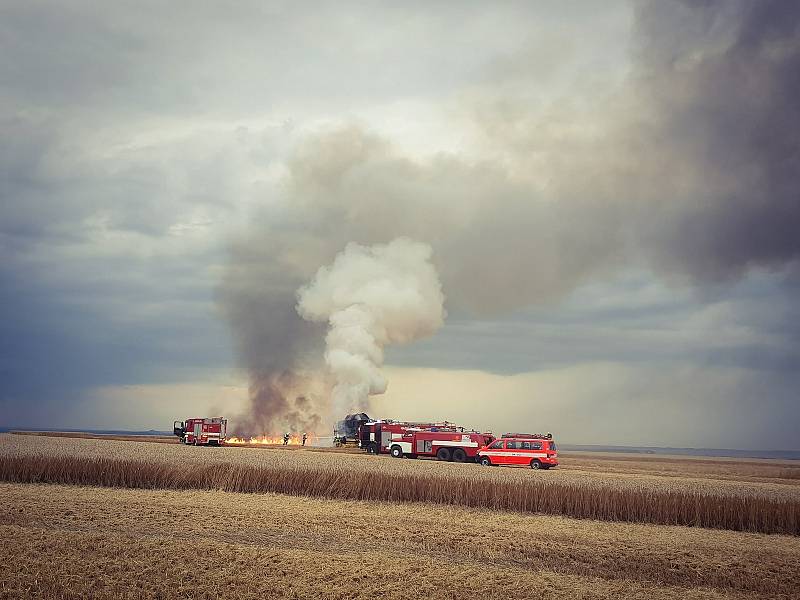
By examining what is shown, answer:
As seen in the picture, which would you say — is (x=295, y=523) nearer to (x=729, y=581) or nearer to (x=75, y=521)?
(x=75, y=521)

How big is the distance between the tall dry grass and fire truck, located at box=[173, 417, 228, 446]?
4278 centimetres

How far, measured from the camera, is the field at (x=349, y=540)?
58.9 ft

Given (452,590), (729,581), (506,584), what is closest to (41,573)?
(452,590)

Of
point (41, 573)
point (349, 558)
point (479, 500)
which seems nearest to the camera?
point (41, 573)

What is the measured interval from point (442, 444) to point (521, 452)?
7658 mm

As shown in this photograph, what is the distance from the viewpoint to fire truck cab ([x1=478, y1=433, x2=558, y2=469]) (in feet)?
199

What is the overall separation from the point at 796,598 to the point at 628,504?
40.4 feet

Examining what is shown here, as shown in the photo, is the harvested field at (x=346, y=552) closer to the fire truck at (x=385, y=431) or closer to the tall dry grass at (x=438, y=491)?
the tall dry grass at (x=438, y=491)

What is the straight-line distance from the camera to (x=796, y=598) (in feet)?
63.0

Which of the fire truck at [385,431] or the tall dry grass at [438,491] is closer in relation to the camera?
the tall dry grass at [438,491]

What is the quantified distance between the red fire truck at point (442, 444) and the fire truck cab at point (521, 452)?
182 cm

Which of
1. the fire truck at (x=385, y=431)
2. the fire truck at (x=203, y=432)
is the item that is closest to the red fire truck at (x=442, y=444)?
the fire truck at (x=385, y=431)

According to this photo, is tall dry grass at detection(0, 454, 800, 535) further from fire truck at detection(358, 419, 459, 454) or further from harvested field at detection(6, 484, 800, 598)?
fire truck at detection(358, 419, 459, 454)

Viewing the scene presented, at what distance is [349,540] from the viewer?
78.3 ft
